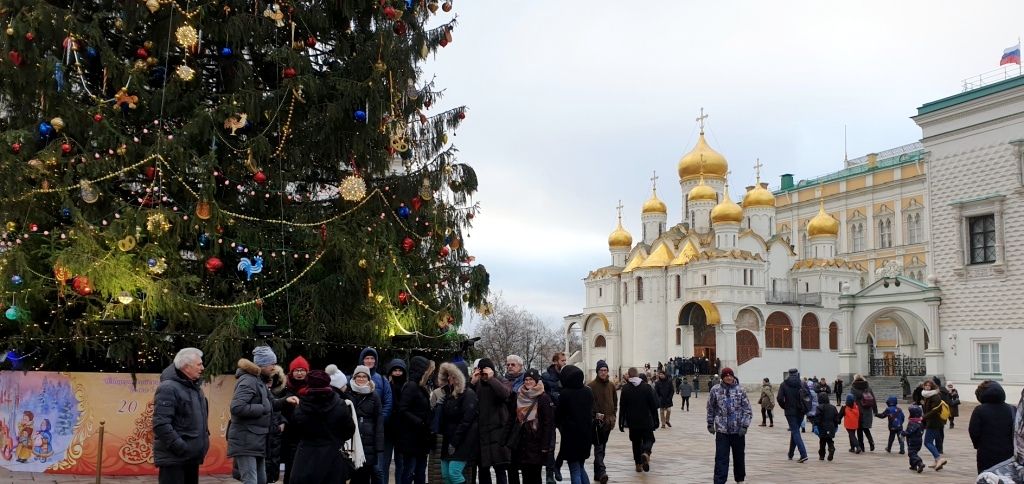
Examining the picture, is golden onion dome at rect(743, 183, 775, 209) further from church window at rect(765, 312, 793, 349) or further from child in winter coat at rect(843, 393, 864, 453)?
child in winter coat at rect(843, 393, 864, 453)

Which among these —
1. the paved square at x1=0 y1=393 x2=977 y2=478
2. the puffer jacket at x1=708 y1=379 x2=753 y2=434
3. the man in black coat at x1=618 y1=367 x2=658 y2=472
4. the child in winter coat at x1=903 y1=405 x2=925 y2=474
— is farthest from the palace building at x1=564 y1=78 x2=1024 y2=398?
the puffer jacket at x1=708 y1=379 x2=753 y2=434

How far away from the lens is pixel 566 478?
13.3 m

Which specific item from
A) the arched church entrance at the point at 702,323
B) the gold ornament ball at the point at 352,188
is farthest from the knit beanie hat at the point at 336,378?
the arched church entrance at the point at 702,323

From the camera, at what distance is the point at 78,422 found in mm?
11867

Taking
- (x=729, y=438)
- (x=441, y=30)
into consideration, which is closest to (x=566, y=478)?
(x=729, y=438)

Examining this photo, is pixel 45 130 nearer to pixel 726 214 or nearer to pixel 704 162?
pixel 726 214

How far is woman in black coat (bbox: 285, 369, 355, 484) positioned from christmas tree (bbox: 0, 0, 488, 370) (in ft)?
16.0

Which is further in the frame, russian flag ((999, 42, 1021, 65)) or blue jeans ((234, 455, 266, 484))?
russian flag ((999, 42, 1021, 65))

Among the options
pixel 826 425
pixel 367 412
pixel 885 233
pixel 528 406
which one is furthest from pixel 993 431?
pixel 885 233

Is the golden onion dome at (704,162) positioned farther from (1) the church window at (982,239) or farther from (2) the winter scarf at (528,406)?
(2) the winter scarf at (528,406)

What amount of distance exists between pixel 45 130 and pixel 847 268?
5320 centimetres

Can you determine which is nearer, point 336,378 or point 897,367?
point 336,378

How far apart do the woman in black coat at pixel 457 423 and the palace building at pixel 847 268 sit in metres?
27.8

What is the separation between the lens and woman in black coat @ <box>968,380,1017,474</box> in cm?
853
